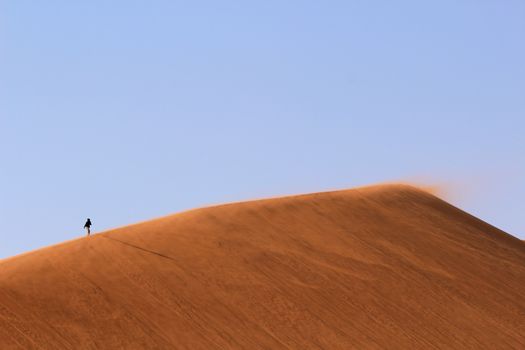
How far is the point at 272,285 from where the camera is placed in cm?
2839

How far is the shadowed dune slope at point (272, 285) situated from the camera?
997 inches

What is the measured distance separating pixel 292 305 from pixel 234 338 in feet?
8.63

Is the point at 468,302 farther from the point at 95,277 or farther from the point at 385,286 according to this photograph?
the point at 95,277

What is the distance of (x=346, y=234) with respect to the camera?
Answer: 3275 cm

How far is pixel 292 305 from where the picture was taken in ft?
90.6

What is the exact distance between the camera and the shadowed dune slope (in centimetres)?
2533

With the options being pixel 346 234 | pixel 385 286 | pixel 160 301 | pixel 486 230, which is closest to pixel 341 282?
pixel 385 286

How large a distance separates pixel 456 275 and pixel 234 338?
918 cm

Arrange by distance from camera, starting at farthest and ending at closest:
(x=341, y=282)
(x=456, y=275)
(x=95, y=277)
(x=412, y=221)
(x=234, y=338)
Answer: (x=412, y=221), (x=456, y=275), (x=341, y=282), (x=95, y=277), (x=234, y=338)

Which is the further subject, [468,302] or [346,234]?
[346,234]

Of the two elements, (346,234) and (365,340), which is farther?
(346,234)

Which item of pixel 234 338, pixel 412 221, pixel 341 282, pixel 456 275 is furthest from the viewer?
pixel 412 221

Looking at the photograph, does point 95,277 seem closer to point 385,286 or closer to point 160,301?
point 160,301

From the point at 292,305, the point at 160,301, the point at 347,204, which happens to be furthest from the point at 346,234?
the point at 160,301
